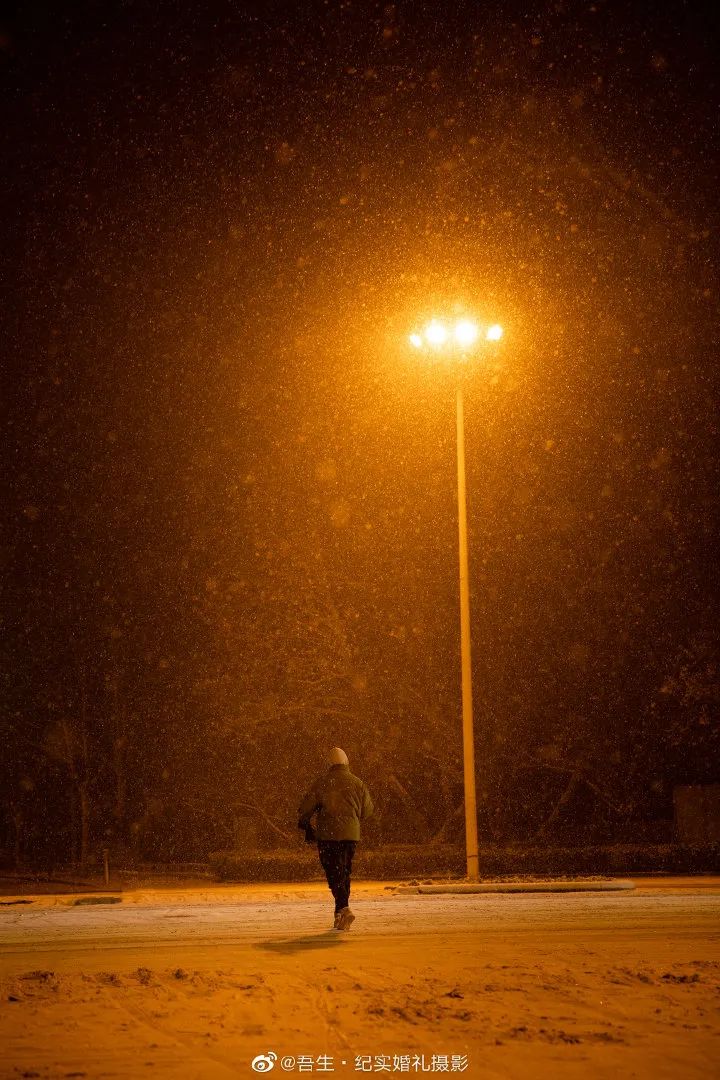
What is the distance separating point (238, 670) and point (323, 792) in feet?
65.2

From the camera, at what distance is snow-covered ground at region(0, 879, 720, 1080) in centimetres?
596

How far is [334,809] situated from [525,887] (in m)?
8.02

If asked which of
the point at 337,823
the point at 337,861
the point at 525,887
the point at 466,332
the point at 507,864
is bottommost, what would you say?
the point at 507,864

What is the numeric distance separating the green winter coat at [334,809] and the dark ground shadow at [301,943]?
0.89m

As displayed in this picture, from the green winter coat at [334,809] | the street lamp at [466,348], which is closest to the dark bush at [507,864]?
the street lamp at [466,348]

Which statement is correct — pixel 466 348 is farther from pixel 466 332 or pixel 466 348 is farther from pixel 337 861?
pixel 337 861

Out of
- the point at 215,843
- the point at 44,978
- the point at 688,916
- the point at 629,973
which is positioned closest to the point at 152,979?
the point at 44,978

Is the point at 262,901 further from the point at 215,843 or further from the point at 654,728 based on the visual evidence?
the point at 215,843

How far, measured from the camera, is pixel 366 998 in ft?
24.6

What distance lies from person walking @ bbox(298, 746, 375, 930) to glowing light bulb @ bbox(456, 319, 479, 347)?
11.0m

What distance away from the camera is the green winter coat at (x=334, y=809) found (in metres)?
11.5

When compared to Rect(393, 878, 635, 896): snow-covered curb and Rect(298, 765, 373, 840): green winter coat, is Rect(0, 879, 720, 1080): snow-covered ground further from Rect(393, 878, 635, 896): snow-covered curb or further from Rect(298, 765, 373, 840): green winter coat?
Rect(393, 878, 635, 896): snow-covered curb

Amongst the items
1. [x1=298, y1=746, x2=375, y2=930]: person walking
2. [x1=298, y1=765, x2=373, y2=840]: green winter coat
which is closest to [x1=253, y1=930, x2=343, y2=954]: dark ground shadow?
[x1=298, y1=746, x2=375, y2=930]: person walking

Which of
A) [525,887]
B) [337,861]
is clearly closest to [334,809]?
[337,861]
